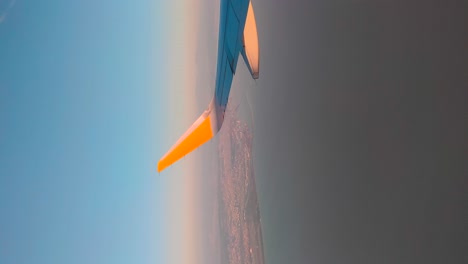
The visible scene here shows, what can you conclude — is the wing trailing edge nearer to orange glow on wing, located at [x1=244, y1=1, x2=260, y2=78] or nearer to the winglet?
orange glow on wing, located at [x1=244, y1=1, x2=260, y2=78]

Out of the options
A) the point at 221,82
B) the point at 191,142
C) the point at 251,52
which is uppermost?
the point at 251,52

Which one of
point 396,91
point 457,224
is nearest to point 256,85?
point 396,91

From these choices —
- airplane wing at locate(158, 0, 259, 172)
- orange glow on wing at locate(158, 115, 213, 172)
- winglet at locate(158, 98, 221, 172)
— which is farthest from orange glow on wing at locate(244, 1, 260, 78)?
orange glow on wing at locate(158, 115, 213, 172)

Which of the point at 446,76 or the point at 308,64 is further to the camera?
the point at 308,64

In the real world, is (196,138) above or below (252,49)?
below

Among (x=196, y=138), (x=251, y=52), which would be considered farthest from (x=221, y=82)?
(x=196, y=138)

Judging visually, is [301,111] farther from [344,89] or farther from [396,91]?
[396,91]

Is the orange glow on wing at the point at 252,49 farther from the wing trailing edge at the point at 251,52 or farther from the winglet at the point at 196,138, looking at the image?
the winglet at the point at 196,138

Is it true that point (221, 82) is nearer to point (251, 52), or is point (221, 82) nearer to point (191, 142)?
point (251, 52)

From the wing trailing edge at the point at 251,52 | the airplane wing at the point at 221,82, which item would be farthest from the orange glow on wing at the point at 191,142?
the wing trailing edge at the point at 251,52
